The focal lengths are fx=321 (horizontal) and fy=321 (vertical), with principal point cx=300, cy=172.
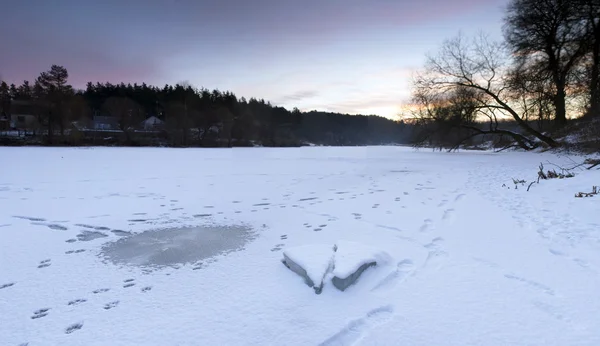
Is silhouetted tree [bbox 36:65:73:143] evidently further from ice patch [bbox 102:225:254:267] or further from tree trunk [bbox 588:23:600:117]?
tree trunk [bbox 588:23:600:117]

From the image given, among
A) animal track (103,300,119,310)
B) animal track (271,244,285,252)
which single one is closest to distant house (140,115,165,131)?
animal track (271,244,285,252)

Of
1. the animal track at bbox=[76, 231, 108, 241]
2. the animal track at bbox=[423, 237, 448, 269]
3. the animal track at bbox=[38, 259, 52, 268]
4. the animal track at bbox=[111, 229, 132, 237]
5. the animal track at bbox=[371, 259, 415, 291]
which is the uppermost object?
the animal track at bbox=[423, 237, 448, 269]

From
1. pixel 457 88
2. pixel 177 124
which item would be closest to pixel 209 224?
pixel 457 88

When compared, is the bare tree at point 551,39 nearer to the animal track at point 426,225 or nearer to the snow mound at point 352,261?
the animal track at point 426,225

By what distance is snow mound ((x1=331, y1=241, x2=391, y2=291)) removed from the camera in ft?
8.29

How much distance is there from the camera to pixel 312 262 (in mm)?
2811

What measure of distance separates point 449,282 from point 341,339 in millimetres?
1165

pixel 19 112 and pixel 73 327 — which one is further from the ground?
pixel 19 112

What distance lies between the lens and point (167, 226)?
4520 mm

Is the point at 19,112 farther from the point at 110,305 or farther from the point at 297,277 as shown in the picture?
the point at 297,277

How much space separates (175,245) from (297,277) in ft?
5.53

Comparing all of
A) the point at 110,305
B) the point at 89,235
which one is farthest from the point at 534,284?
the point at 89,235

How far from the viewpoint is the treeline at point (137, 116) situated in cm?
4106

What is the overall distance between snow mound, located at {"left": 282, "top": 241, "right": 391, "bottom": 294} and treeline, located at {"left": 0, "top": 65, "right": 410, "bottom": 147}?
2835 centimetres
